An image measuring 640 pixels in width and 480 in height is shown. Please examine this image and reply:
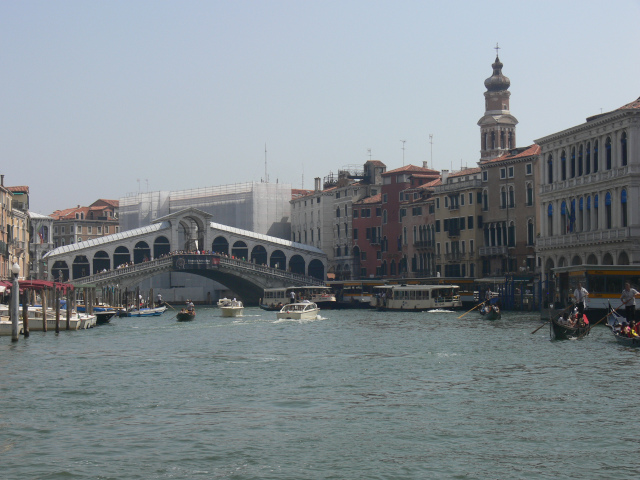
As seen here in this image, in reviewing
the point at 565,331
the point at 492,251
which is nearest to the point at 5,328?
the point at 565,331

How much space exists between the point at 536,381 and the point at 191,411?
8060 millimetres

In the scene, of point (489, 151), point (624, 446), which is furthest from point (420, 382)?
point (489, 151)

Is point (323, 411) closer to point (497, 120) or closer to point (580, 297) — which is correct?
point (580, 297)

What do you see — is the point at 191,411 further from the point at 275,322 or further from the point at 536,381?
the point at 275,322

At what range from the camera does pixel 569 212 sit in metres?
57.9

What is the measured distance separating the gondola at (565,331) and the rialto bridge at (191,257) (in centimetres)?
4615

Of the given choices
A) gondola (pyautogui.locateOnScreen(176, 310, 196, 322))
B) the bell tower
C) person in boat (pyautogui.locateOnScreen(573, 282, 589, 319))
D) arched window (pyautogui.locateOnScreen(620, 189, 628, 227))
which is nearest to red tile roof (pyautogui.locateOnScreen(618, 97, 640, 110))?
arched window (pyautogui.locateOnScreen(620, 189, 628, 227))

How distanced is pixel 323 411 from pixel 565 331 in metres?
16.9

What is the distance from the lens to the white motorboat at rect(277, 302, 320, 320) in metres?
54.3

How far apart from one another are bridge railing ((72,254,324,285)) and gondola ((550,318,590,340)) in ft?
150

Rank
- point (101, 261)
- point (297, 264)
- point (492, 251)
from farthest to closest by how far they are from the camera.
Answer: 1. point (297, 264)
2. point (101, 261)
3. point (492, 251)

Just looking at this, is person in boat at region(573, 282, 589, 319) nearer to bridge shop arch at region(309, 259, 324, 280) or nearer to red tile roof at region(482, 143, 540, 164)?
red tile roof at region(482, 143, 540, 164)

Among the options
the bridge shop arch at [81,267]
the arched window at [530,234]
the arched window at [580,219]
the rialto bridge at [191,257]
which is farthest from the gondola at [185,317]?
the bridge shop arch at [81,267]

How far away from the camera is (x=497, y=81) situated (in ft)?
294
